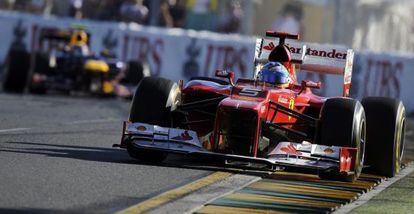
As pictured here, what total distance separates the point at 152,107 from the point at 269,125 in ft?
4.08

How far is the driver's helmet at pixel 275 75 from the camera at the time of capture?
1252cm

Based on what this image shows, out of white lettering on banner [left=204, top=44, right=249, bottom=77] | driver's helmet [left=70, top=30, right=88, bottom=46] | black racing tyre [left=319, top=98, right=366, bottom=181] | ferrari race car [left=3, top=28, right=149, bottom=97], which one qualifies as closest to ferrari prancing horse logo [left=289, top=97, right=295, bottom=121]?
black racing tyre [left=319, top=98, right=366, bottom=181]

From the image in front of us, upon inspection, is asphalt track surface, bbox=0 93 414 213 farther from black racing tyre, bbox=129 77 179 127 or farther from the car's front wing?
black racing tyre, bbox=129 77 179 127

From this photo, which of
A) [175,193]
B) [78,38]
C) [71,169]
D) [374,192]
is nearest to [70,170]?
[71,169]

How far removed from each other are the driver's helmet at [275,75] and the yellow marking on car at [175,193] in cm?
160

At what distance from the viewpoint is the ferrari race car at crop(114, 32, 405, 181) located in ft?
36.4

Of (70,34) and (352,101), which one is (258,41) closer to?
(352,101)

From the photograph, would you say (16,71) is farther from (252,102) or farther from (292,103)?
(252,102)

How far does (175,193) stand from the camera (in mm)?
9523

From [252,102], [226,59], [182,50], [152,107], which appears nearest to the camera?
[252,102]

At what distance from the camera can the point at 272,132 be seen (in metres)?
11.6

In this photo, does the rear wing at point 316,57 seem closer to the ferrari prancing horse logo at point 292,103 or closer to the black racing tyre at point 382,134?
the black racing tyre at point 382,134

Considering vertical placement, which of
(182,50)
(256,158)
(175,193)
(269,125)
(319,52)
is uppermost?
(319,52)

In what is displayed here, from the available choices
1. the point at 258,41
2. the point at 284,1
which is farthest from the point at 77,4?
the point at 258,41
